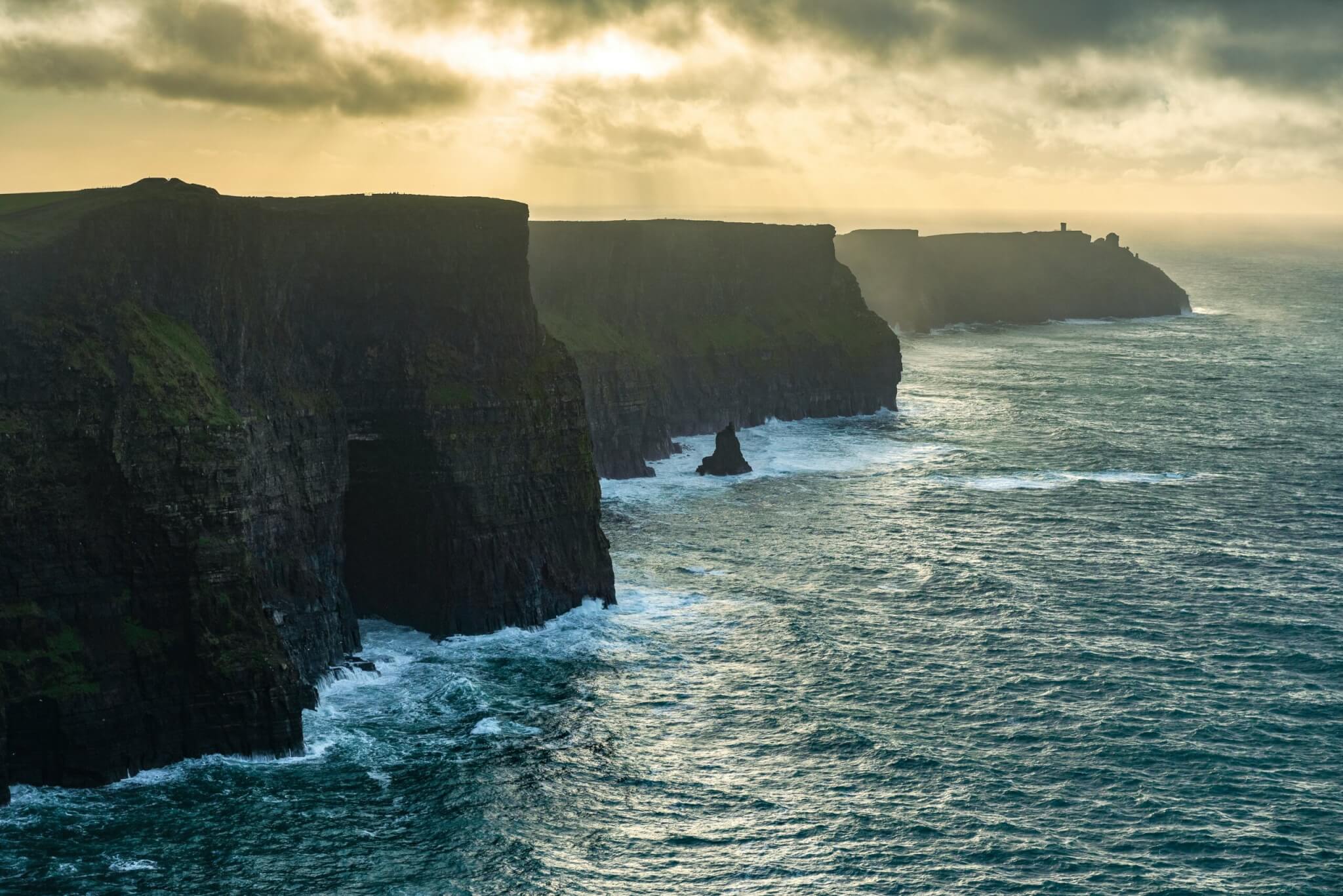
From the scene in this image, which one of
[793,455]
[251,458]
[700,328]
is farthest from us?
[700,328]

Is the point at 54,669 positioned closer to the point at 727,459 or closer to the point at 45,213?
the point at 45,213

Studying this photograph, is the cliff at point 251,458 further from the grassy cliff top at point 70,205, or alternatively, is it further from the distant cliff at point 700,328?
the distant cliff at point 700,328

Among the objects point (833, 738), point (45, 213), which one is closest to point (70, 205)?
point (45, 213)

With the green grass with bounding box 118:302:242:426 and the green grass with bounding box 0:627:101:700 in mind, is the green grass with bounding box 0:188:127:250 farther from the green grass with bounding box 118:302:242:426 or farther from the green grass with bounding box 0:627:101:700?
the green grass with bounding box 0:627:101:700

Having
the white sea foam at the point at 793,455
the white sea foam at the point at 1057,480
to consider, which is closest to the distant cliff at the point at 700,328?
the white sea foam at the point at 793,455

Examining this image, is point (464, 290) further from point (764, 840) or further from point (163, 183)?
point (764, 840)
